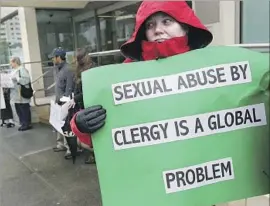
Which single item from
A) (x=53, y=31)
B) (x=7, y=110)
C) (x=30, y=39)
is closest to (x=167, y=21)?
(x=7, y=110)

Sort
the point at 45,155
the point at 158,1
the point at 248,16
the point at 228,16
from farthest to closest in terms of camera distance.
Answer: the point at 45,155
the point at 228,16
the point at 248,16
the point at 158,1

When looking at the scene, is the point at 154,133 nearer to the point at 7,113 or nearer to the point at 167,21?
the point at 167,21

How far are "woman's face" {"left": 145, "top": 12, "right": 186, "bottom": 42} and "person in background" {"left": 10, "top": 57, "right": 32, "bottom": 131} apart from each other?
552 cm

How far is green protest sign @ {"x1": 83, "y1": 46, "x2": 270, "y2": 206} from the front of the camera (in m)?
1.07

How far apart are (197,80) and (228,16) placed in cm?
205

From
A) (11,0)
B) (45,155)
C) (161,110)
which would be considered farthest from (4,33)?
(161,110)

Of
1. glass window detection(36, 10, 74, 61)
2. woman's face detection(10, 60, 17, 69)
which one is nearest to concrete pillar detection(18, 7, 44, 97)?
glass window detection(36, 10, 74, 61)

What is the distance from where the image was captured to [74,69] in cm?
434

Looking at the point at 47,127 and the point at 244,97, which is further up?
the point at 244,97

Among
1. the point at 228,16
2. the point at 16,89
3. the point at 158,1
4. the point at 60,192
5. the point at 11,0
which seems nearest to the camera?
Answer: the point at 158,1

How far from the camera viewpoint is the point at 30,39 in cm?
870

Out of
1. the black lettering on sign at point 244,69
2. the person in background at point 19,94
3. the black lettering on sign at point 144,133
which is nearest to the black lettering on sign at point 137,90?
the black lettering on sign at point 144,133

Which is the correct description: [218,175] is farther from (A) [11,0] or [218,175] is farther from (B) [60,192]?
(A) [11,0]

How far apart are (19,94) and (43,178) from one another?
10.2ft
